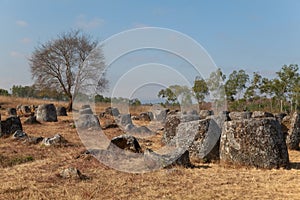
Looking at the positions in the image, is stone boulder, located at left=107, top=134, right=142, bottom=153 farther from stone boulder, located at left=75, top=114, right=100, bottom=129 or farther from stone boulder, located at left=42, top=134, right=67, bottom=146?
stone boulder, located at left=75, top=114, right=100, bottom=129

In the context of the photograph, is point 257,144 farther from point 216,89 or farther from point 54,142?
point 216,89

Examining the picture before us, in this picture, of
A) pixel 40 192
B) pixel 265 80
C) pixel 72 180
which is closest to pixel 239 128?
pixel 72 180

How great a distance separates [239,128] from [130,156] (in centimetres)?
335

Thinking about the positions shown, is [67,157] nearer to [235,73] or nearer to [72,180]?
[72,180]

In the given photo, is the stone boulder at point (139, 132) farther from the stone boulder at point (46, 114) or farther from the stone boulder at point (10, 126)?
the stone boulder at point (46, 114)

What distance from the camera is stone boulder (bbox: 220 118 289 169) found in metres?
9.14

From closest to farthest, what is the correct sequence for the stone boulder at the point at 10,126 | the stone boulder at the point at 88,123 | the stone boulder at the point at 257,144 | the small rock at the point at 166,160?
the small rock at the point at 166,160, the stone boulder at the point at 257,144, the stone boulder at the point at 10,126, the stone boulder at the point at 88,123

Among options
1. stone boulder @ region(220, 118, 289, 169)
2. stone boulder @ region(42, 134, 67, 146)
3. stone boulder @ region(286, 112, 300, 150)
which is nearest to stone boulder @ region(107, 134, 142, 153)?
stone boulder @ region(42, 134, 67, 146)

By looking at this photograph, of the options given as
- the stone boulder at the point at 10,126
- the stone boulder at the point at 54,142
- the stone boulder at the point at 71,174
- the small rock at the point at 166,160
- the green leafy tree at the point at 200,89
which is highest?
the green leafy tree at the point at 200,89

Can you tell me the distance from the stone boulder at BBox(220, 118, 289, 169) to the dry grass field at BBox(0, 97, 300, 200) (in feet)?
0.99

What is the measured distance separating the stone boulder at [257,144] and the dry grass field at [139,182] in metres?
0.30

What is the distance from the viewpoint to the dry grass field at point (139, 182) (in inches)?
257

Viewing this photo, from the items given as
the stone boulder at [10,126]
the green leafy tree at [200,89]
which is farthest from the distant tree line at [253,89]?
the stone boulder at [10,126]

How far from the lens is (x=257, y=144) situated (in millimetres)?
9141
